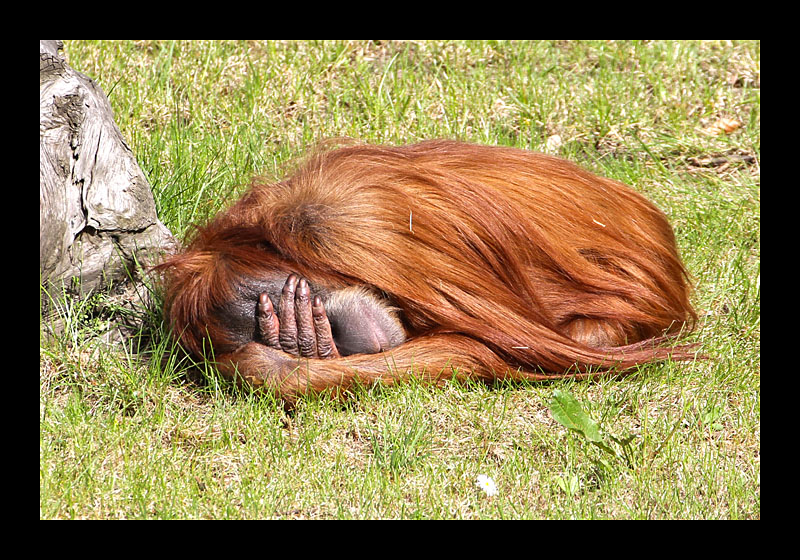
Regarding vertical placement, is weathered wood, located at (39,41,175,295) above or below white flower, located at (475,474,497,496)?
above

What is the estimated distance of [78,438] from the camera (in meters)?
2.85

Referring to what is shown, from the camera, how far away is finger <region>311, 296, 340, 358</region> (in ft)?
9.83

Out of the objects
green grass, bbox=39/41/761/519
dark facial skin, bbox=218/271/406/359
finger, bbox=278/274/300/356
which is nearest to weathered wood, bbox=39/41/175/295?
green grass, bbox=39/41/761/519

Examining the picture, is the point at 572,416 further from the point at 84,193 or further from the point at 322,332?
the point at 84,193

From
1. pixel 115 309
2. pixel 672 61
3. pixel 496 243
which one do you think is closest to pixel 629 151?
pixel 672 61

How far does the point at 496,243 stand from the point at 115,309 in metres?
1.43

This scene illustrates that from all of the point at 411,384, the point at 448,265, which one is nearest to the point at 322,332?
the point at 411,384

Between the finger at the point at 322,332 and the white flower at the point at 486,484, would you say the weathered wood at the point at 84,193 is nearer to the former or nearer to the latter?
the finger at the point at 322,332

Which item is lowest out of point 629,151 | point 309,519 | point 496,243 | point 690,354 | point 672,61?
point 309,519

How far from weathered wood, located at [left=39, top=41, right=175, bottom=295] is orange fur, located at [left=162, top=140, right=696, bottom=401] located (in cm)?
29

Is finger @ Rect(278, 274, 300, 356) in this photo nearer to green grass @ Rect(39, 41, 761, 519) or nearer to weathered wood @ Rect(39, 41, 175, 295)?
green grass @ Rect(39, 41, 761, 519)

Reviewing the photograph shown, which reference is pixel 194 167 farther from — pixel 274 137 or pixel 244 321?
pixel 244 321

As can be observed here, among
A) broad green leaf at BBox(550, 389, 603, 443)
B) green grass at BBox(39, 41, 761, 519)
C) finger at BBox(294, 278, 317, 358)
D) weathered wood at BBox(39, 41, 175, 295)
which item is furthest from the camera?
weathered wood at BBox(39, 41, 175, 295)

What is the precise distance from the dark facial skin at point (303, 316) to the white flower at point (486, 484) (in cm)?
59
